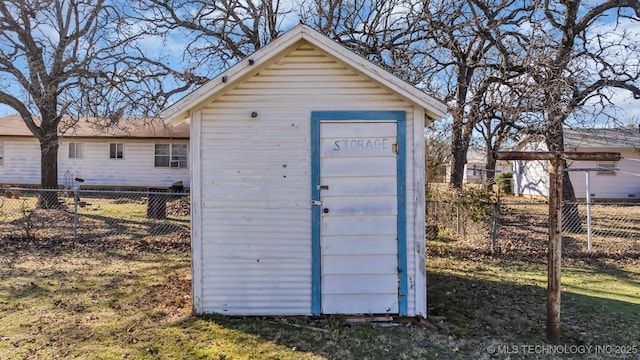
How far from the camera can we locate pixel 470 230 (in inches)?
348

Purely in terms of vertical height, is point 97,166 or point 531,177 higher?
point 97,166

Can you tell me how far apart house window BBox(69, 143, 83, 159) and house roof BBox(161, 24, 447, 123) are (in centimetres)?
1781

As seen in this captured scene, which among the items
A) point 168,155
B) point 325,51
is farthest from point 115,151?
point 325,51

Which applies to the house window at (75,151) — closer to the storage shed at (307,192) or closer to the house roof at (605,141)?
the storage shed at (307,192)

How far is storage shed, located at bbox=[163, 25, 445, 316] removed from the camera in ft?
14.7

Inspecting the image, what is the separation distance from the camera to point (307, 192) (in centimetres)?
453

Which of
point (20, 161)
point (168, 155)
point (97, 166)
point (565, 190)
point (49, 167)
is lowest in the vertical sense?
point (565, 190)

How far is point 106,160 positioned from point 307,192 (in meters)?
17.8

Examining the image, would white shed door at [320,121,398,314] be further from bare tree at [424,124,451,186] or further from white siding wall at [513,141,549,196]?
white siding wall at [513,141,549,196]

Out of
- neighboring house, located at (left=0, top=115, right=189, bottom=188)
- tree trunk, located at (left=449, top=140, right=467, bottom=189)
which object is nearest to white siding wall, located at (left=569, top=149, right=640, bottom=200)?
tree trunk, located at (left=449, top=140, right=467, bottom=189)

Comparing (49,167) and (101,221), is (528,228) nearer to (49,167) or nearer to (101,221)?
(101,221)

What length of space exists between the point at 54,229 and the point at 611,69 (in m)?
15.0

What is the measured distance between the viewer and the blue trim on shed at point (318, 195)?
4.46 meters

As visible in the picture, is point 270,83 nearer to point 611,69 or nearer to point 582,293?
point 582,293
